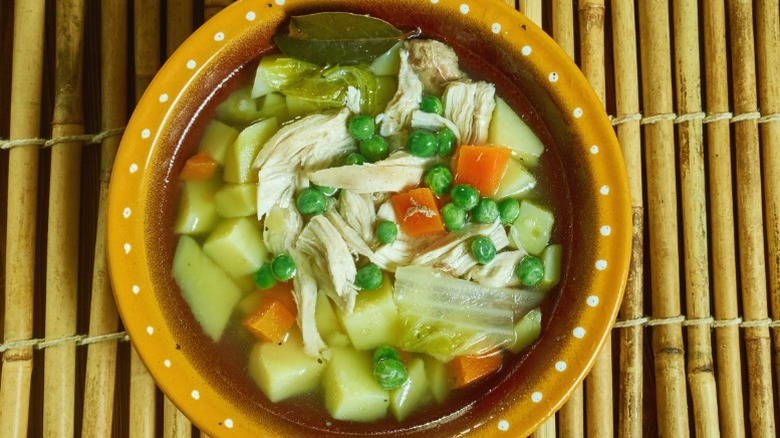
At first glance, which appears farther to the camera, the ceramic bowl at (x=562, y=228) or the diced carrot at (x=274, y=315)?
the diced carrot at (x=274, y=315)

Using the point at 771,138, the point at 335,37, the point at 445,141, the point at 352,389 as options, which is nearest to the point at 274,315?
the point at 352,389

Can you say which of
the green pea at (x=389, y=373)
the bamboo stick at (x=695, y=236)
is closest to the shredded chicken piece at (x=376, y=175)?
the green pea at (x=389, y=373)

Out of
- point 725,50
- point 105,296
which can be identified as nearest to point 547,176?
point 725,50

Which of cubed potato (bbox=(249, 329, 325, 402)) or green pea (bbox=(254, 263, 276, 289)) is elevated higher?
green pea (bbox=(254, 263, 276, 289))

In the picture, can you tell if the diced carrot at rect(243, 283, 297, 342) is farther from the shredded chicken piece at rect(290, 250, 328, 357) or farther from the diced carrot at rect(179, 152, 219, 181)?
the diced carrot at rect(179, 152, 219, 181)

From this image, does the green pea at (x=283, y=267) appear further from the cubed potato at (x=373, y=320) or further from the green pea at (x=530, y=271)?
the green pea at (x=530, y=271)

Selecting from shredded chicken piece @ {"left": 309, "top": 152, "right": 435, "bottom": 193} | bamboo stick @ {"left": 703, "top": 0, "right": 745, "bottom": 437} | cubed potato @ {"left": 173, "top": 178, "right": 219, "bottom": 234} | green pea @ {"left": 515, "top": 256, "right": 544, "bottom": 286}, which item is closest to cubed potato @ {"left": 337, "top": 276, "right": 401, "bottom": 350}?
shredded chicken piece @ {"left": 309, "top": 152, "right": 435, "bottom": 193}

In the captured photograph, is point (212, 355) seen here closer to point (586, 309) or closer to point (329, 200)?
point (329, 200)
